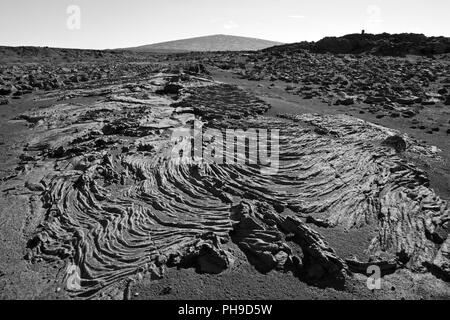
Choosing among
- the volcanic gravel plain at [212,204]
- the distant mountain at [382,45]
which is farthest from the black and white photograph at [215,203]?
the distant mountain at [382,45]

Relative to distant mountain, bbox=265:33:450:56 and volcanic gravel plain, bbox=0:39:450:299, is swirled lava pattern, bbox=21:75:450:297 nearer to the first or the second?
volcanic gravel plain, bbox=0:39:450:299

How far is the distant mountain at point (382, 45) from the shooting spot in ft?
169

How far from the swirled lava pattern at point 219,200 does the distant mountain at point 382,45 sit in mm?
38085

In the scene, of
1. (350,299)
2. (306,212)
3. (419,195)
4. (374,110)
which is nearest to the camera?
(350,299)

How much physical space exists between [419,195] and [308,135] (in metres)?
5.35

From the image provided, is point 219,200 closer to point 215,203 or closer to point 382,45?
point 215,203

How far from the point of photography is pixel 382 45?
53.4 meters

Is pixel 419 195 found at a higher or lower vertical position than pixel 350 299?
higher

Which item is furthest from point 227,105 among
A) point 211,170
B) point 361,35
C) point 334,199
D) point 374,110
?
point 361,35

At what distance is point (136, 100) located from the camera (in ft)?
73.0

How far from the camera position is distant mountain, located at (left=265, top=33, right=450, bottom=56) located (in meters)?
51.6

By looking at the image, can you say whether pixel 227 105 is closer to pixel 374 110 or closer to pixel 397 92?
pixel 374 110

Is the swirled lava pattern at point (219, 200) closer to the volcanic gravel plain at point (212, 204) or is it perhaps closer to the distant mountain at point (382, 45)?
the volcanic gravel plain at point (212, 204)

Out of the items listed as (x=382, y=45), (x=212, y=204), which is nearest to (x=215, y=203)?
(x=212, y=204)
